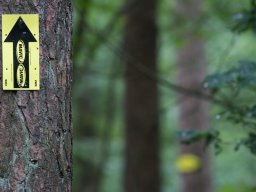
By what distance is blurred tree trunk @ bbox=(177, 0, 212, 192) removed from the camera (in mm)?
8172

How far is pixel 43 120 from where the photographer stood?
2018 millimetres

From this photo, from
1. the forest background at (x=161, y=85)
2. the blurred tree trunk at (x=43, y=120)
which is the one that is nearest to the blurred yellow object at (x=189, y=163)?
the forest background at (x=161, y=85)

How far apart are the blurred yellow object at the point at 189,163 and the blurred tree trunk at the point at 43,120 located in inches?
233

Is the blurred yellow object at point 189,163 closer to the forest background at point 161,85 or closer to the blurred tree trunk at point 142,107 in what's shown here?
the forest background at point 161,85

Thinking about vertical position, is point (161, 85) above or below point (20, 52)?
above

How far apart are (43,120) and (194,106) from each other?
6362 mm

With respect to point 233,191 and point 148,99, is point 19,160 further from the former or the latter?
point 233,191

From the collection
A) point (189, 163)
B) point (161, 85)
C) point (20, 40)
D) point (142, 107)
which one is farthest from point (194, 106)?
point (20, 40)

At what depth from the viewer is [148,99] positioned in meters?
6.13

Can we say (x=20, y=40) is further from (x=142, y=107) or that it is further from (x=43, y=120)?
(x=142, y=107)

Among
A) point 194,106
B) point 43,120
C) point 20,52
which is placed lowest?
point 43,120

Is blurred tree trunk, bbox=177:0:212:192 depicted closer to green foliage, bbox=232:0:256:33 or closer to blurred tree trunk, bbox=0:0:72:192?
green foliage, bbox=232:0:256:33

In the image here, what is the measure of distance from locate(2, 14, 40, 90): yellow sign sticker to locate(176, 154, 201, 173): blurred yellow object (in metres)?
6.01

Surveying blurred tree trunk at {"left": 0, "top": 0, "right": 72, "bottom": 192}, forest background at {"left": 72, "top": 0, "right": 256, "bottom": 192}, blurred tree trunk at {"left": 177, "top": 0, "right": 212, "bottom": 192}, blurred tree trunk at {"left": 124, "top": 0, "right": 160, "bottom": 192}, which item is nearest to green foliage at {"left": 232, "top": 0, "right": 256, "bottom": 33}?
forest background at {"left": 72, "top": 0, "right": 256, "bottom": 192}
